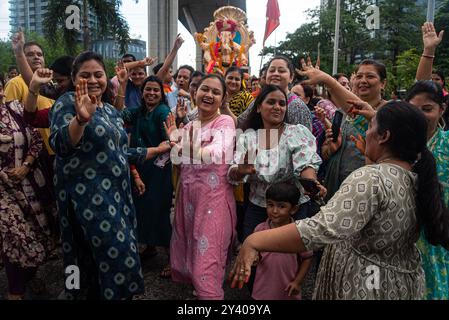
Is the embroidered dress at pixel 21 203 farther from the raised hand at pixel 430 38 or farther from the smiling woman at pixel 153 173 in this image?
the raised hand at pixel 430 38

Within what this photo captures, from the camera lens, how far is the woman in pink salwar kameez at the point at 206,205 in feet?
8.53

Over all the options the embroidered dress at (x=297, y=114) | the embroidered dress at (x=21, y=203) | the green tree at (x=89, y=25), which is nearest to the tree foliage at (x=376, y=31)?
the green tree at (x=89, y=25)

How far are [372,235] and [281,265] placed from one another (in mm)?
1056

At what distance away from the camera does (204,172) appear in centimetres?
273

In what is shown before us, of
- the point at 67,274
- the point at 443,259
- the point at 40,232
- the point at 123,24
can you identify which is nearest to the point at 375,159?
the point at 443,259

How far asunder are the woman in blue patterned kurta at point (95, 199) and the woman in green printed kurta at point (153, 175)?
101 centimetres

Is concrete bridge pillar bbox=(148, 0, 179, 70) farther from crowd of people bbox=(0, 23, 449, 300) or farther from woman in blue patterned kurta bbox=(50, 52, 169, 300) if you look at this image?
woman in blue patterned kurta bbox=(50, 52, 169, 300)

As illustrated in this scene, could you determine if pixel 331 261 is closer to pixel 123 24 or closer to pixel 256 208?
pixel 256 208

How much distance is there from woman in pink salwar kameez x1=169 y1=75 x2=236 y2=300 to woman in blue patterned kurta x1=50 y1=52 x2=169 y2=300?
478mm

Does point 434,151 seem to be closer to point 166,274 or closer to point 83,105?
point 83,105

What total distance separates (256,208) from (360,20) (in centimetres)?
2603

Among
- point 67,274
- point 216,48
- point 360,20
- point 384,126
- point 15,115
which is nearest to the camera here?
point 384,126

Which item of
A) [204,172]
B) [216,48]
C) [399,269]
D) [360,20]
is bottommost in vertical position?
[399,269]

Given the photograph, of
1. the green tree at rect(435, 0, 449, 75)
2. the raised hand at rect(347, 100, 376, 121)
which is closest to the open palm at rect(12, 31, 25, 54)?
the raised hand at rect(347, 100, 376, 121)
